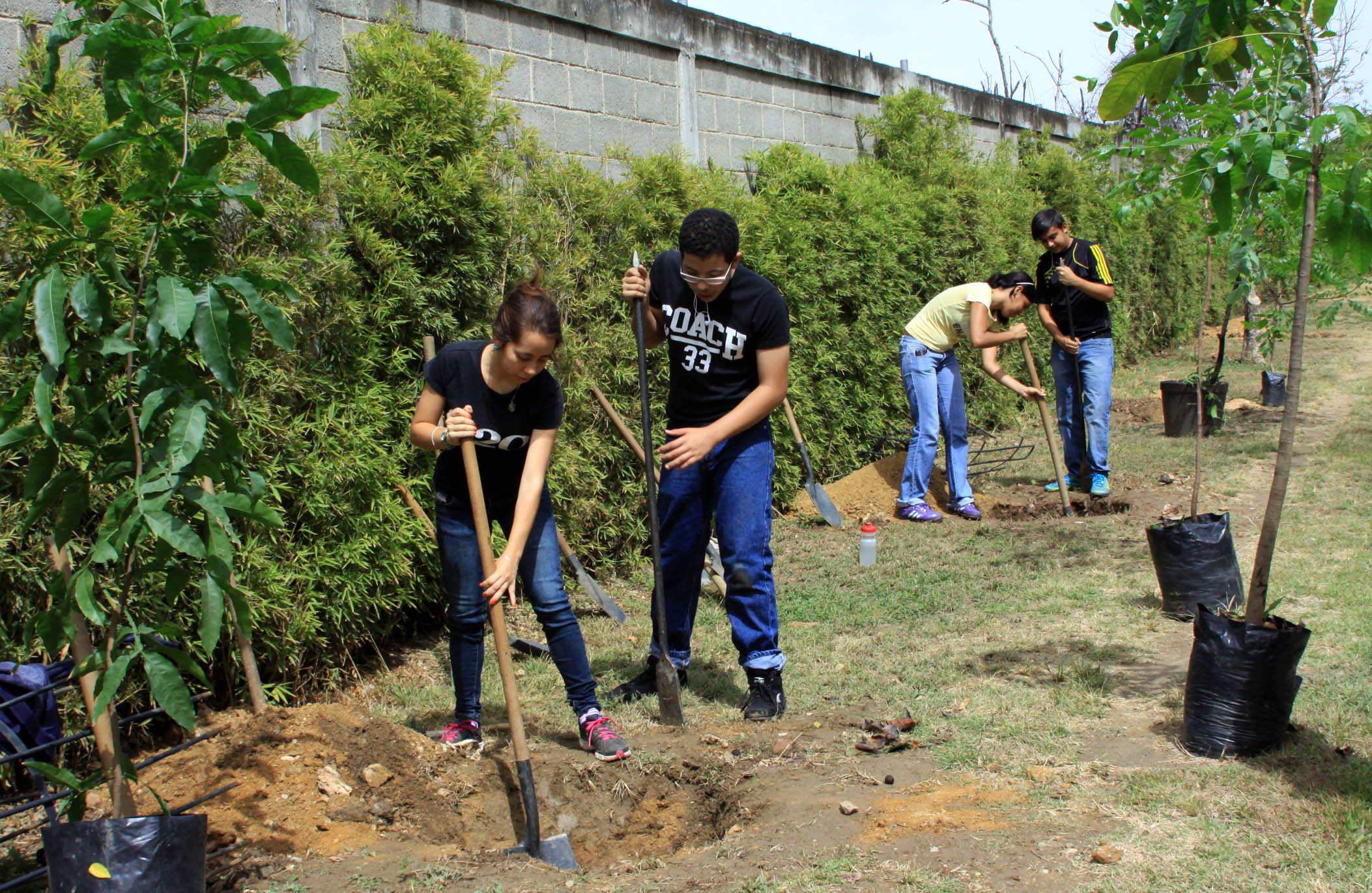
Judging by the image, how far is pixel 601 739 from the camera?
3.51 m

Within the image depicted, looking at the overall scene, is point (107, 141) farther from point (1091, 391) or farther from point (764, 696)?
point (1091, 391)

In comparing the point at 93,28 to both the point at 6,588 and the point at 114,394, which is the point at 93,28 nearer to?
the point at 114,394

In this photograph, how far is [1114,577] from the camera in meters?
5.54

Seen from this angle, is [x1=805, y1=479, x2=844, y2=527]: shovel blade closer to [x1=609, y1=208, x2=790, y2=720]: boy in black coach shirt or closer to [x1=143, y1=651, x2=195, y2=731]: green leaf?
[x1=609, y1=208, x2=790, y2=720]: boy in black coach shirt

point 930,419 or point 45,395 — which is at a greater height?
point 45,395

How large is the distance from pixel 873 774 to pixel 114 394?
2.76 m

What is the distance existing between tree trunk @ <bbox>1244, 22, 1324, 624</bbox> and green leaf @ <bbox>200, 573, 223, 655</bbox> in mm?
2981

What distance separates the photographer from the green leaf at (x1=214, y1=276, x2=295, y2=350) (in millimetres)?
2141

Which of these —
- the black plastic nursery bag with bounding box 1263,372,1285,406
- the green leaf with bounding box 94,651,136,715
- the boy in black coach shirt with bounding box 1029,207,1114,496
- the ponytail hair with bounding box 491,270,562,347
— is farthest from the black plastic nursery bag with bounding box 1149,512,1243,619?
the black plastic nursery bag with bounding box 1263,372,1285,406

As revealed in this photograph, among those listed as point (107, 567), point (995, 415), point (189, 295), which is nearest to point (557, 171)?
point (107, 567)

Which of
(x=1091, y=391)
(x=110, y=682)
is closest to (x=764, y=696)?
(x=110, y=682)

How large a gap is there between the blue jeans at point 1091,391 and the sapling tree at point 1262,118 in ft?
13.8

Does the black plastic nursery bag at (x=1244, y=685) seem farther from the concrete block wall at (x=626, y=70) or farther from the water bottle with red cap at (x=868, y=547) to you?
the concrete block wall at (x=626, y=70)

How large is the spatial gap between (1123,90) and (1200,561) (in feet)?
8.32
